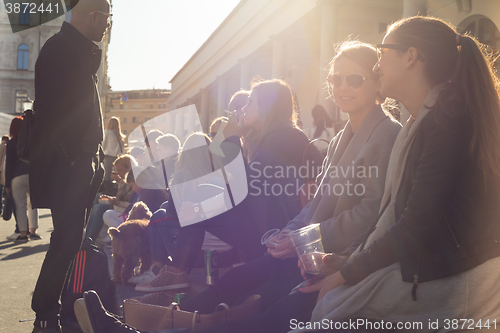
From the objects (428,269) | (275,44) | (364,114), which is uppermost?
(275,44)

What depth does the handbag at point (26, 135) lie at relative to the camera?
2.92 meters

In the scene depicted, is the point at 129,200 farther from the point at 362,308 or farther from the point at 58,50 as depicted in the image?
the point at 362,308

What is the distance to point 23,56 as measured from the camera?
173 ft

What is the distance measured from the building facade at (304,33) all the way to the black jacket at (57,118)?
4.78m

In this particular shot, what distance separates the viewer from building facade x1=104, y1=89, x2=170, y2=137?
9300cm

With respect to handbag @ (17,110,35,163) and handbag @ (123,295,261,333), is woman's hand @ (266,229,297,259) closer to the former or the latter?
handbag @ (123,295,261,333)

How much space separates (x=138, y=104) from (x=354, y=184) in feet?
A: 314

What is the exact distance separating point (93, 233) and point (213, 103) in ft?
101

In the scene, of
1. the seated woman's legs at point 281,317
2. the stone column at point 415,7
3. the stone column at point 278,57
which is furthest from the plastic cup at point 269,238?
the stone column at point 278,57

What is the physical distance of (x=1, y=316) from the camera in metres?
3.53

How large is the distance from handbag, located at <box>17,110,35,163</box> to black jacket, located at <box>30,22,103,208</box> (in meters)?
0.05

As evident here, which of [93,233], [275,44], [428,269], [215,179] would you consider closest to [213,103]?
[275,44]

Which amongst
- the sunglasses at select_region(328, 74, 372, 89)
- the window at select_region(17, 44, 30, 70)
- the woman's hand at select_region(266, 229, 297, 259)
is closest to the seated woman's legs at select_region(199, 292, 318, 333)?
the woman's hand at select_region(266, 229, 297, 259)

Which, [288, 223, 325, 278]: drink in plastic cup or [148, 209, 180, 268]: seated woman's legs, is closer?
[288, 223, 325, 278]: drink in plastic cup
